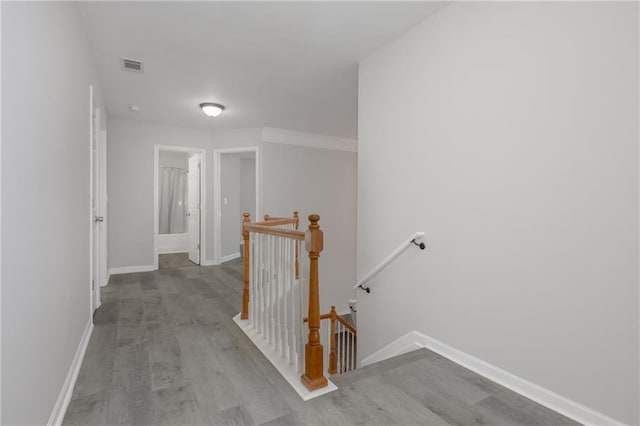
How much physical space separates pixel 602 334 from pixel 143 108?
514cm

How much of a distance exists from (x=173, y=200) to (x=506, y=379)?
7.51 m

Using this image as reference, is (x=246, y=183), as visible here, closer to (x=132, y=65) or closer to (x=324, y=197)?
(x=324, y=197)

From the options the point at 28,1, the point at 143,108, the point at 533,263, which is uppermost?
the point at 143,108

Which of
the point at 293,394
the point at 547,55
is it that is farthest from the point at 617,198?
the point at 293,394

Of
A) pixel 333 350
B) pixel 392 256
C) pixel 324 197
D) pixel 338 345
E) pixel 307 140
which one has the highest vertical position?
pixel 307 140

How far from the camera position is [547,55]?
1688 millimetres

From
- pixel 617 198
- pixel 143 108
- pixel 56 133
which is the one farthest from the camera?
pixel 143 108

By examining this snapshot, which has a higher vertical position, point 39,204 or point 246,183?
point 246,183

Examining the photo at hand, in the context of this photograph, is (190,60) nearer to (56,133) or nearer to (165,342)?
(56,133)

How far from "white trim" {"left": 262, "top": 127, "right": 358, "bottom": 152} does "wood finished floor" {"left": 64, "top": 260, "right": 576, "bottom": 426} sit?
12.1 feet

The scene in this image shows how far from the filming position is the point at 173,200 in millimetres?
7738

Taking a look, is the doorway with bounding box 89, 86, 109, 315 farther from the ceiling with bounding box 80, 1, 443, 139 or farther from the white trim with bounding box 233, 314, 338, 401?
the white trim with bounding box 233, 314, 338, 401

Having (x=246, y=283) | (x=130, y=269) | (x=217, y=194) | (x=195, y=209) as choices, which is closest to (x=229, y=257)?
(x=195, y=209)

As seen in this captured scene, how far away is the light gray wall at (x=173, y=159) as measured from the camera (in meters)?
7.57
